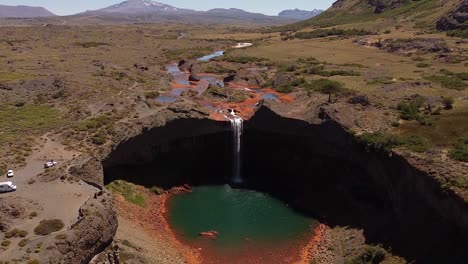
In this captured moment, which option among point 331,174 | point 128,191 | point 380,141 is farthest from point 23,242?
point 331,174

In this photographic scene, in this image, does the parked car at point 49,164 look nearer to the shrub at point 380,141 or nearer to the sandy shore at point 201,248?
the sandy shore at point 201,248

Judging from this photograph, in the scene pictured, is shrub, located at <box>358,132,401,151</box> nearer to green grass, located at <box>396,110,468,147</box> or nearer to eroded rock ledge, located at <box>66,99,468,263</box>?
eroded rock ledge, located at <box>66,99,468,263</box>

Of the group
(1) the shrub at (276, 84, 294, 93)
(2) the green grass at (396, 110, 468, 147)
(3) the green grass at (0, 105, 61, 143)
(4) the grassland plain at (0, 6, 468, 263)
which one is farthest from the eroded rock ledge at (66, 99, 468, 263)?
(1) the shrub at (276, 84, 294, 93)

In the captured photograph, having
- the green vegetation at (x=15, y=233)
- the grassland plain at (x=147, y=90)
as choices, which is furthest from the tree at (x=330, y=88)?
the green vegetation at (x=15, y=233)

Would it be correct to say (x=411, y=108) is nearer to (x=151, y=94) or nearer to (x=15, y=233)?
(x=151, y=94)

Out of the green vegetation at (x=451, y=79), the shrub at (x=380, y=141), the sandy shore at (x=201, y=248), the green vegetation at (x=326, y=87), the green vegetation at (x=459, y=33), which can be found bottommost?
the sandy shore at (x=201, y=248)

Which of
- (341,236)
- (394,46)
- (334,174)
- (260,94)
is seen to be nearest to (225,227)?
(341,236)
